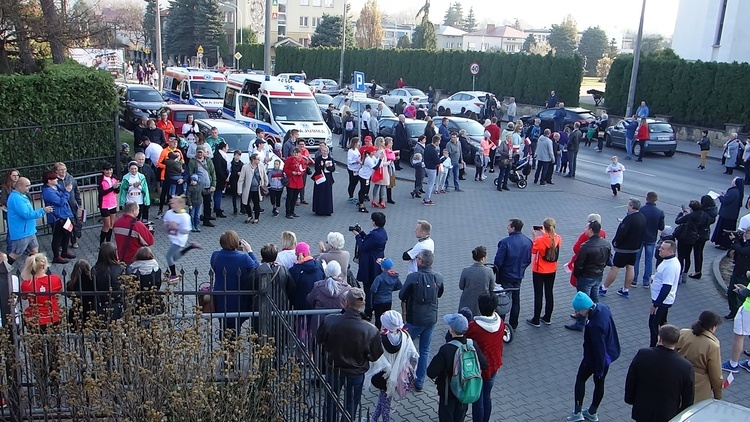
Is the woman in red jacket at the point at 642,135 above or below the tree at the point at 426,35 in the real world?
below

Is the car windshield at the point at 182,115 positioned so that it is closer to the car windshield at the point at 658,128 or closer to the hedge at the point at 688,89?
the car windshield at the point at 658,128

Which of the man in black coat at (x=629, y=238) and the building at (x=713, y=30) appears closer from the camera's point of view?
the man in black coat at (x=629, y=238)

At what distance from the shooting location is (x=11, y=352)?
567 centimetres

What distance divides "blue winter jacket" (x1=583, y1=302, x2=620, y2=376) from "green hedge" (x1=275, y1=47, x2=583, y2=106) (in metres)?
33.5

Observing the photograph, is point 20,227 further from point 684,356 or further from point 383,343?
point 684,356

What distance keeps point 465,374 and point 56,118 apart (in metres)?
11.5

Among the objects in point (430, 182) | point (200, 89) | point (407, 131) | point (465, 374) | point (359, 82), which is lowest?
point (430, 182)

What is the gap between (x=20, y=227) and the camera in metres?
10.5

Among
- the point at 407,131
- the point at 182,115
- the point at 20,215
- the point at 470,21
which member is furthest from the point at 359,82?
the point at 470,21

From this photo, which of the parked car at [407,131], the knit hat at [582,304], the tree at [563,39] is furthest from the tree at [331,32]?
the knit hat at [582,304]

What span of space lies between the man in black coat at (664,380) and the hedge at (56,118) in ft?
39.7

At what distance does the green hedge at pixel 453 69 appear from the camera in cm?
3922

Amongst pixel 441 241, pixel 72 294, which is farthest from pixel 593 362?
pixel 441 241

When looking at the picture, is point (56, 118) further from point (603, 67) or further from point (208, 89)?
point (603, 67)
